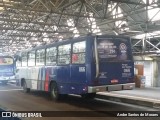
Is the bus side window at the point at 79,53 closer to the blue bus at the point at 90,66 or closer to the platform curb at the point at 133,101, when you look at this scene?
the blue bus at the point at 90,66

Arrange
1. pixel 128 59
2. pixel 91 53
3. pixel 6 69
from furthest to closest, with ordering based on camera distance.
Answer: pixel 6 69
pixel 128 59
pixel 91 53

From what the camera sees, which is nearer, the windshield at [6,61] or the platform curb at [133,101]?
the platform curb at [133,101]

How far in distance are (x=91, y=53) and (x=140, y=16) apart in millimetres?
11091

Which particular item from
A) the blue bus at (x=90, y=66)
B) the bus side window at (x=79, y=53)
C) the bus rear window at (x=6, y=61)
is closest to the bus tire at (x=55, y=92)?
the blue bus at (x=90, y=66)

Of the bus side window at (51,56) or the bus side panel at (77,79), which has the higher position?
the bus side window at (51,56)

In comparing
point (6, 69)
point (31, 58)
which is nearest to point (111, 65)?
point (31, 58)

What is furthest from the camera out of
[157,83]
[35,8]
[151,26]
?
[157,83]

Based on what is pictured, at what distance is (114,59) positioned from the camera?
530 inches

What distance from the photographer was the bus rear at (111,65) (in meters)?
12.8

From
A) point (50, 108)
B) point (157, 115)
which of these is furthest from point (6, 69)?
point (157, 115)

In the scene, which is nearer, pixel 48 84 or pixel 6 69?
pixel 48 84

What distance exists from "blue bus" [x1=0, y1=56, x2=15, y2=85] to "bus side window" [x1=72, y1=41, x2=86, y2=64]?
16544 mm

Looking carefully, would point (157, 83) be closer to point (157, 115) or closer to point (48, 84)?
point (48, 84)

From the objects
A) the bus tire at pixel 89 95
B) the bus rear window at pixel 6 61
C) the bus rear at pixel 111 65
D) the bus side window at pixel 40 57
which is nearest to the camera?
the bus rear at pixel 111 65
